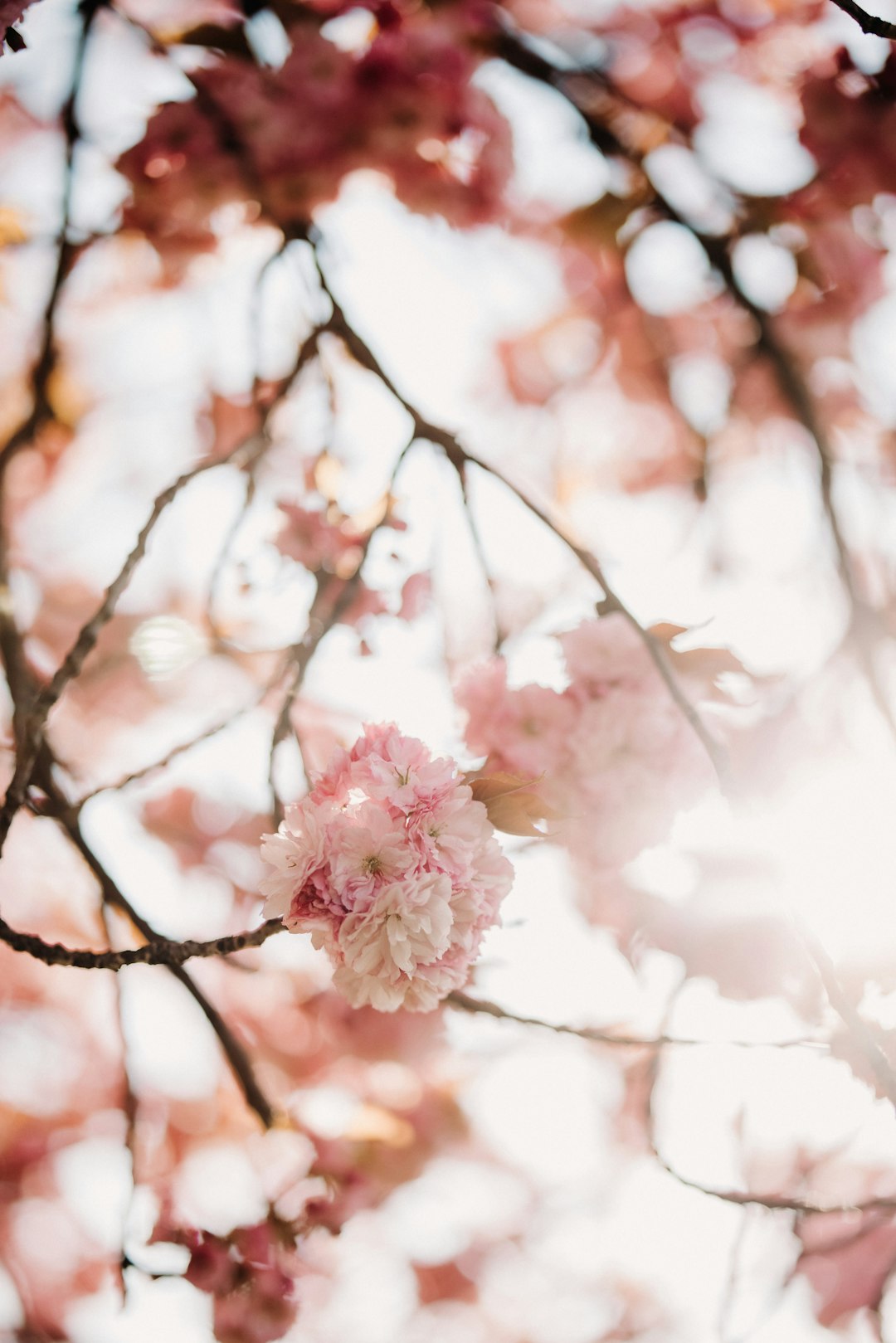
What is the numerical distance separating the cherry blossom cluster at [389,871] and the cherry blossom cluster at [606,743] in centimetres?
49

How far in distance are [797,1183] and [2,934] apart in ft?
7.42

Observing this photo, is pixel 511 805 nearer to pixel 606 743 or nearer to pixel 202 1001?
pixel 606 743

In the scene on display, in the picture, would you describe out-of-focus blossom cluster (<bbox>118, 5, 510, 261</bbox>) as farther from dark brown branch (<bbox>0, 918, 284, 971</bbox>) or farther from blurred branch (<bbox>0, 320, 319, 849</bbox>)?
dark brown branch (<bbox>0, 918, 284, 971</bbox>)

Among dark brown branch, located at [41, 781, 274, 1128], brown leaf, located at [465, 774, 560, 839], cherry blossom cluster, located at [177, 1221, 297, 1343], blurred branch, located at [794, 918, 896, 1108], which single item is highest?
brown leaf, located at [465, 774, 560, 839]

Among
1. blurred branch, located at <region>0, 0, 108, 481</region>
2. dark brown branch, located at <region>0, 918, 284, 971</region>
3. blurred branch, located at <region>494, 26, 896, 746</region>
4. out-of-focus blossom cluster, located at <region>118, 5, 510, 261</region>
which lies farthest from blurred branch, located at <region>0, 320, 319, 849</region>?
blurred branch, located at <region>494, 26, 896, 746</region>

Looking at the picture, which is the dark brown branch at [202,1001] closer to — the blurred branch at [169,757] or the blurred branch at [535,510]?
the blurred branch at [169,757]

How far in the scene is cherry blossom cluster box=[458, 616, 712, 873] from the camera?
1.34 meters

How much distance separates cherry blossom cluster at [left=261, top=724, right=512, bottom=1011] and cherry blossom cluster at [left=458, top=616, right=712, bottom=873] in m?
0.49

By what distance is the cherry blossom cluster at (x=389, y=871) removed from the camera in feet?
2.62

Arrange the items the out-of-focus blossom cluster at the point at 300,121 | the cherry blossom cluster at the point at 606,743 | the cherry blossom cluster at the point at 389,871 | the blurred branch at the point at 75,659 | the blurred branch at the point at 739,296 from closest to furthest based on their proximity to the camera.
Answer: the cherry blossom cluster at the point at 389,871 → the blurred branch at the point at 75,659 → the cherry blossom cluster at the point at 606,743 → the blurred branch at the point at 739,296 → the out-of-focus blossom cluster at the point at 300,121

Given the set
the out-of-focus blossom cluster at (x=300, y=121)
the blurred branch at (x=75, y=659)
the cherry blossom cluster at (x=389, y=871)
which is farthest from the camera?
the out-of-focus blossom cluster at (x=300, y=121)

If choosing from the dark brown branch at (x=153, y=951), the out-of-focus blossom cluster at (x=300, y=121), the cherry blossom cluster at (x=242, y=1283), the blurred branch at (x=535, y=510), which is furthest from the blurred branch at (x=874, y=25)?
the cherry blossom cluster at (x=242, y=1283)

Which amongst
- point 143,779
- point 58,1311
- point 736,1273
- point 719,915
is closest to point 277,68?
point 143,779

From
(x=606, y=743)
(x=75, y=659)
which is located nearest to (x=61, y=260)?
(x=75, y=659)
